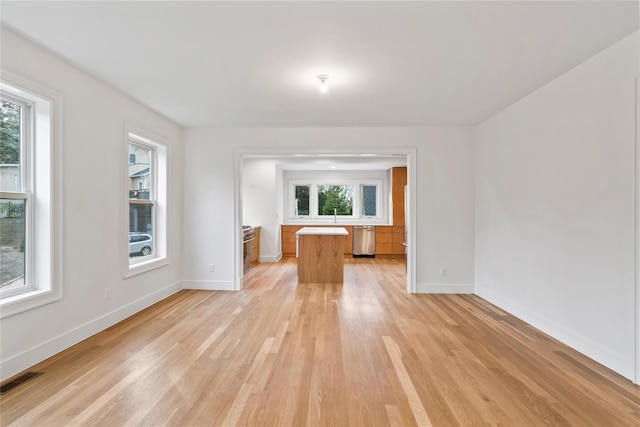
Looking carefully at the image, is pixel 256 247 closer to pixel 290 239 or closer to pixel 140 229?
pixel 290 239

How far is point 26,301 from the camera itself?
2453mm

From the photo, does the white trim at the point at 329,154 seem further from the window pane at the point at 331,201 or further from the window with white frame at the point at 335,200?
the window pane at the point at 331,201

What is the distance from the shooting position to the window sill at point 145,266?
373 cm

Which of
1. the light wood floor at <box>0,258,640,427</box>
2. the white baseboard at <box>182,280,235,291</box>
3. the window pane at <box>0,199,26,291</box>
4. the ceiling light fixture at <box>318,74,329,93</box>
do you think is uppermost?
the ceiling light fixture at <box>318,74,329,93</box>

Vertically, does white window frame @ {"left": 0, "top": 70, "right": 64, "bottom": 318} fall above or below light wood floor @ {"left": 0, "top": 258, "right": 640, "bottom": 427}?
above

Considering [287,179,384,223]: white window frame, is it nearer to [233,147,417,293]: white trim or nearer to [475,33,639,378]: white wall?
[233,147,417,293]: white trim

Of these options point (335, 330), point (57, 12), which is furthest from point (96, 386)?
point (57, 12)

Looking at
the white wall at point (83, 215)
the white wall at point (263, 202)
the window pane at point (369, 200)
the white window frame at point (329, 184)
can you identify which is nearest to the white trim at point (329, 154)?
the white wall at point (83, 215)

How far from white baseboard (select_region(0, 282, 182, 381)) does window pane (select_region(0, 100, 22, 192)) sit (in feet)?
4.13

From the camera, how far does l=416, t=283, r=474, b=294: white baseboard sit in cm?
486

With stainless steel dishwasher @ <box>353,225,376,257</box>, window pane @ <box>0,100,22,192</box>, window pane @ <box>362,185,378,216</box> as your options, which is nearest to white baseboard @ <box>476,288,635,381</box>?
stainless steel dishwasher @ <box>353,225,376,257</box>

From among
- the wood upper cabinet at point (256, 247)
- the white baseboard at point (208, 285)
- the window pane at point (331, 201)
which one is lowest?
the white baseboard at point (208, 285)

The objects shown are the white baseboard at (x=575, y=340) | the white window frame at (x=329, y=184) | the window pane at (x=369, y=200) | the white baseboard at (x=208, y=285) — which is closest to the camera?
the white baseboard at (x=575, y=340)

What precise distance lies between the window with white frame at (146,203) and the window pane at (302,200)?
509 centimetres
